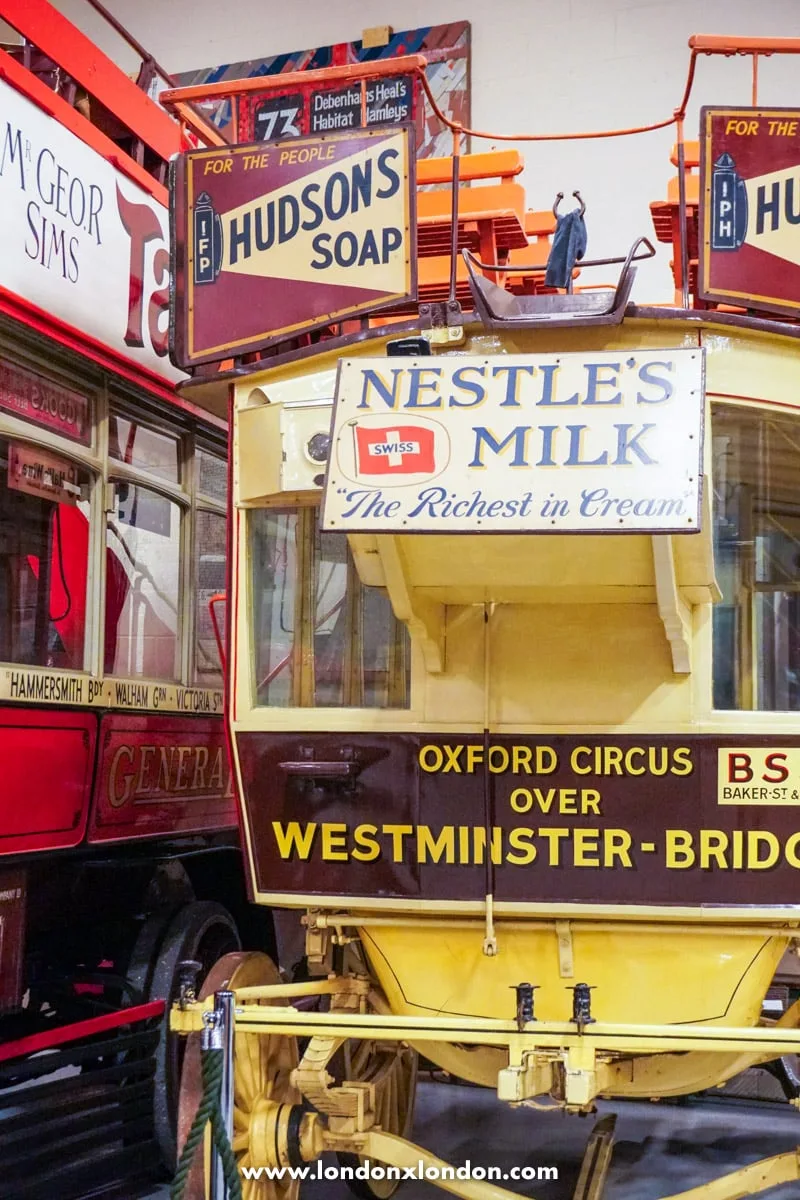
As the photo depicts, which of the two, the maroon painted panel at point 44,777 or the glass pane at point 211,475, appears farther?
the glass pane at point 211,475

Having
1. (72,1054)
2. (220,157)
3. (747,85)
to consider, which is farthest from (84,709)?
(747,85)

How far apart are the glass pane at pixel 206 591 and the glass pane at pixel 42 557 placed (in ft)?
2.25

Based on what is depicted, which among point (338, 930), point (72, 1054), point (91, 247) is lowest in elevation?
point (72, 1054)

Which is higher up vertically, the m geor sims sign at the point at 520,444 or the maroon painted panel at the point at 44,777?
the m geor sims sign at the point at 520,444

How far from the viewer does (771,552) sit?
3.37m

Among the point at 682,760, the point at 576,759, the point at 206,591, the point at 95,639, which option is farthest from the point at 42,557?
the point at 682,760

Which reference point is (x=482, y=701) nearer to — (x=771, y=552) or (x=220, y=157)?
(x=771, y=552)

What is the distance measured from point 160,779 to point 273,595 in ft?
4.07

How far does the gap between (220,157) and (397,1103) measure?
3151 millimetres

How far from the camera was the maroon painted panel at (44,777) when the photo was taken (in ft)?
12.2

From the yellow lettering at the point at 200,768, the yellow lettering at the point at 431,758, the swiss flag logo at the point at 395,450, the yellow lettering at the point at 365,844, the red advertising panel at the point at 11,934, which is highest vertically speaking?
the swiss flag logo at the point at 395,450

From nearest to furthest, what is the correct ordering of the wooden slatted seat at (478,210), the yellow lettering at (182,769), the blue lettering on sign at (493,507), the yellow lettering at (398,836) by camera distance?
the blue lettering on sign at (493,507) → the yellow lettering at (398,836) → the yellow lettering at (182,769) → the wooden slatted seat at (478,210)

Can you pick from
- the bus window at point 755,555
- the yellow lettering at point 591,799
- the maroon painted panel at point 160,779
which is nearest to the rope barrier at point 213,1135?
the yellow lettering at point 591,799

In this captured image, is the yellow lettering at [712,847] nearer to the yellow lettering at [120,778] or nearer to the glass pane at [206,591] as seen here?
the yellow lettering at [120,778]
